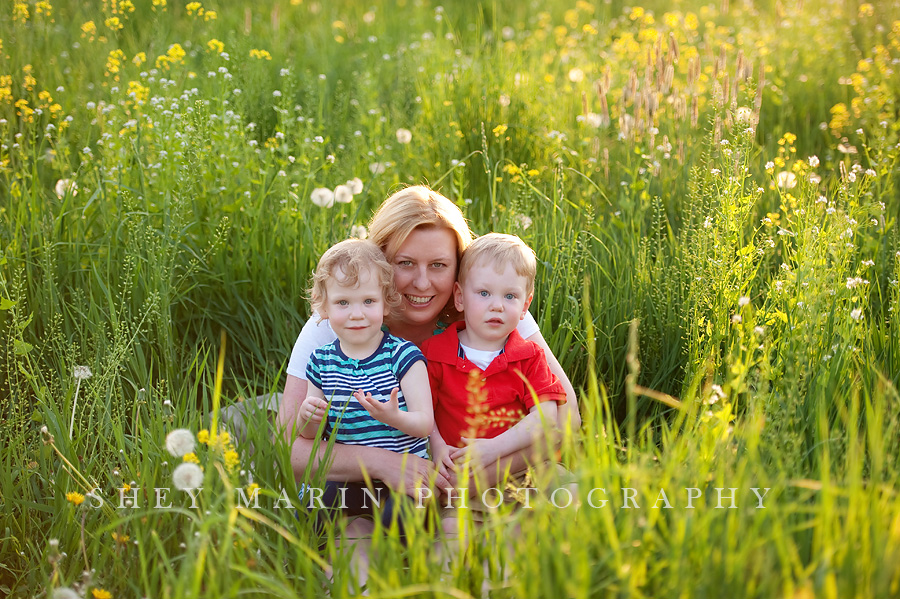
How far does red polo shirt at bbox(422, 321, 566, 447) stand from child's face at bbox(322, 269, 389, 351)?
29 cm

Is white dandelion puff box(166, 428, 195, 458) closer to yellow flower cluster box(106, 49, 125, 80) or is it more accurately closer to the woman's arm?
the woman's arm

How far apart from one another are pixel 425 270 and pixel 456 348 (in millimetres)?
312

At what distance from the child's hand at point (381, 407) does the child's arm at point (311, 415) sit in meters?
0.11

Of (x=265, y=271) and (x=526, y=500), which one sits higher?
(x=265, y=271)

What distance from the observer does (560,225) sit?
3.81m

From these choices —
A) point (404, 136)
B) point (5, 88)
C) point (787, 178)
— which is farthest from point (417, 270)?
point (5, 88)

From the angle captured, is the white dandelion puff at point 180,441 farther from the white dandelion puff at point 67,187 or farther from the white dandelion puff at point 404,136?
the white dandelion puff at point 404,136

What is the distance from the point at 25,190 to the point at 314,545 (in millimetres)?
2425

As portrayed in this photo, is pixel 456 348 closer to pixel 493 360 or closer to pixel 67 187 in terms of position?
pixel 493 360

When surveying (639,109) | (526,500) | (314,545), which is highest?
(639,109)

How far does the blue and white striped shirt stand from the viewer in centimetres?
257

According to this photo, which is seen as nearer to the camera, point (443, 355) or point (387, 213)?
point (443, 355)

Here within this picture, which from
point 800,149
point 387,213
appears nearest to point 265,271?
point 387,213

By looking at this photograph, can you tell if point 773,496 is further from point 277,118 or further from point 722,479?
point 277,118
